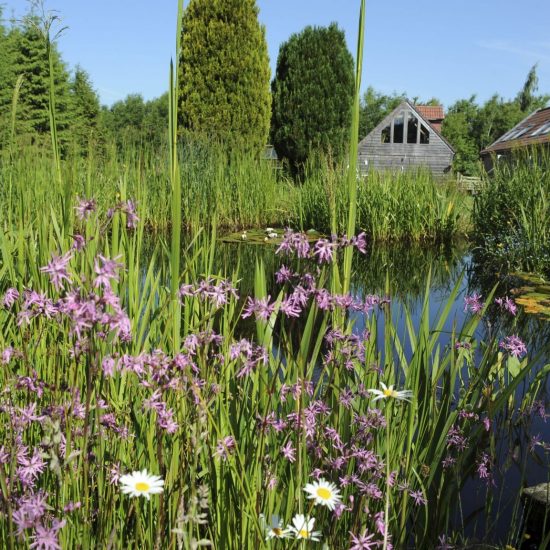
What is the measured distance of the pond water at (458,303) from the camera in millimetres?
2352

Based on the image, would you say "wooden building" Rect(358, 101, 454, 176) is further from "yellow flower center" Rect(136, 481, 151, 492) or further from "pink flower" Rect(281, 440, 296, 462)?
"yellow flower center" Rect(136, 481, 151, 492)

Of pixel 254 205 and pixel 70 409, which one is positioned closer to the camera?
pixel 70 409

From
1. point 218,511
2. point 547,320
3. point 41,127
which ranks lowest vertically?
point 547,320

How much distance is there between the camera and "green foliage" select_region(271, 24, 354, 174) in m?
19.8

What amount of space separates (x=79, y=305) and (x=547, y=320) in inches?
194

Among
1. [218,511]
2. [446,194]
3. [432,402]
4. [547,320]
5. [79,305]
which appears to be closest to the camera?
[79,305]

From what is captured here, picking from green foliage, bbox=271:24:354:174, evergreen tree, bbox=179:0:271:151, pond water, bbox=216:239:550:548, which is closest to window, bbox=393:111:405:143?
green foliage, bbox=271:24:354:174

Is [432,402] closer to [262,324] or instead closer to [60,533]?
[262,324]

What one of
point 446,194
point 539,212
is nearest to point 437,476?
point 539,212

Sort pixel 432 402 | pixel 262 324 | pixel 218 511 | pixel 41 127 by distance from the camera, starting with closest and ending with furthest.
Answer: pixel 218 511 → pixel 262 324 → pixel 432 402 → pixel 41 127

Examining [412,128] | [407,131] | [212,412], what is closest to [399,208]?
[212,412]

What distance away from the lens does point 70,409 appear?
3.62ft

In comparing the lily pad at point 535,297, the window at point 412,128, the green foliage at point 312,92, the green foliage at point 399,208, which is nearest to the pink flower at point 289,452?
the lily pad at point 535,297

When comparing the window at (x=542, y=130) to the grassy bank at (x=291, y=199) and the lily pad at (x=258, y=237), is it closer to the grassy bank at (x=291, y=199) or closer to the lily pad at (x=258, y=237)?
the grassy bank at (x=291, y=199)
